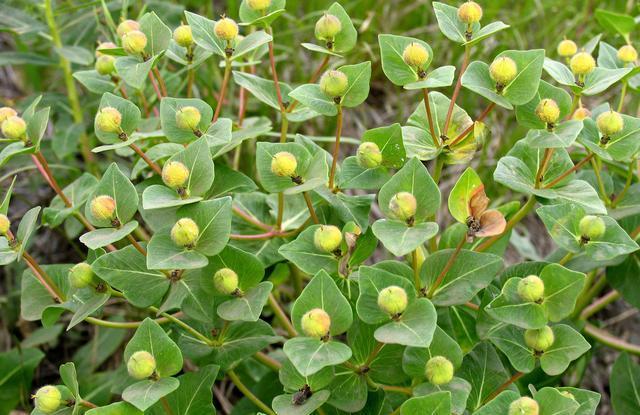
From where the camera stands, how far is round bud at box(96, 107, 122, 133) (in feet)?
3.39

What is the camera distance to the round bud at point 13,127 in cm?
108

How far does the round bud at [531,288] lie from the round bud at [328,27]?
44 cm

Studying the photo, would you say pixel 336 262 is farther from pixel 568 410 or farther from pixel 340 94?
pixel 568 410

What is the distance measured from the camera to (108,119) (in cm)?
103

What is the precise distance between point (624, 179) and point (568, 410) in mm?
698

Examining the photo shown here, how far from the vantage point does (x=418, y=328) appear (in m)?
0.88

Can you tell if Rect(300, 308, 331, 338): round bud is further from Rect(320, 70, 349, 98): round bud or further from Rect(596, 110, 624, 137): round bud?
Rect(596, 110, 624, 137): round bud

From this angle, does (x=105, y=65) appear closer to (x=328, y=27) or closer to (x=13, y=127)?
(x=13, y=127)

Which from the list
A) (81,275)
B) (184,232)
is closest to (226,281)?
(184,232)

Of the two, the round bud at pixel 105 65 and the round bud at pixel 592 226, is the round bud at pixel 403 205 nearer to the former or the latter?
the round bud at pixel 592 226

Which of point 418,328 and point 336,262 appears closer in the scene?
point 418,328

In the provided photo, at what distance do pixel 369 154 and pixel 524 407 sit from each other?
372mm

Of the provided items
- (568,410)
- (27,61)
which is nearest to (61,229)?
(27,61)

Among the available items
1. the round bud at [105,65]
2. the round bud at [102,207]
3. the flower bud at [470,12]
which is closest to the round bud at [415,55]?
the flower bud at [470,12]
